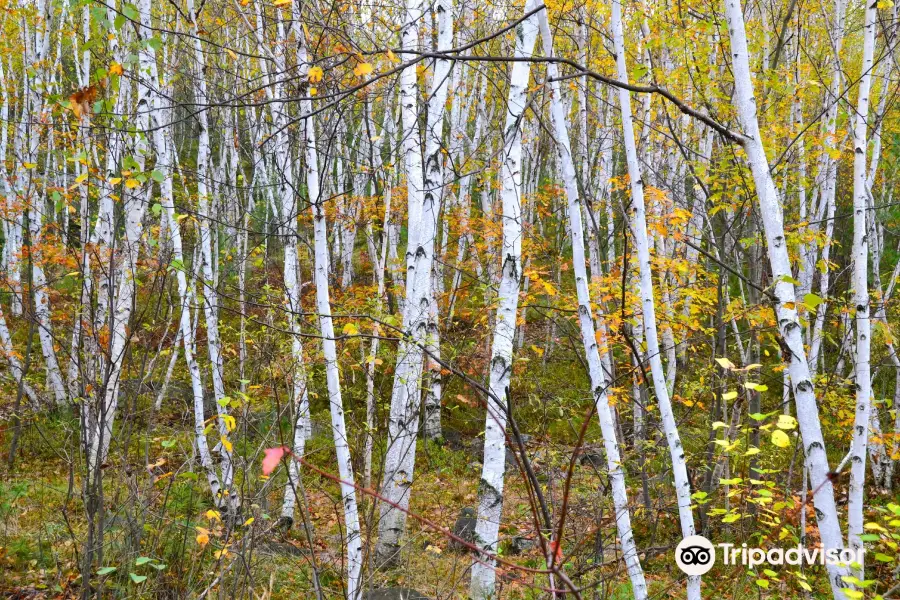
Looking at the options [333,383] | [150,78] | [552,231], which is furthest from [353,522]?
[552,231]

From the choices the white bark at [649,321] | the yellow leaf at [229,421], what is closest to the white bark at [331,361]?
the yellow leaf at [229,421]

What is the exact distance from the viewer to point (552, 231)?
17.4 metres

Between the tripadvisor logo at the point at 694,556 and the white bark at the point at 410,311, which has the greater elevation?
the white bark at the point at 410,311

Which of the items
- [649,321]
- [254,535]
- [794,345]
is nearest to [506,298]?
[649,321]

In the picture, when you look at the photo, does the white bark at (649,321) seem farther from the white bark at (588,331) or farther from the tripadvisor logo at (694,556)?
the tripadvisor logo at (694,556)

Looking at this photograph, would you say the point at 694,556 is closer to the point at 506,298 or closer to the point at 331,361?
the point at 506,298

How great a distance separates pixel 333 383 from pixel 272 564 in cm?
247

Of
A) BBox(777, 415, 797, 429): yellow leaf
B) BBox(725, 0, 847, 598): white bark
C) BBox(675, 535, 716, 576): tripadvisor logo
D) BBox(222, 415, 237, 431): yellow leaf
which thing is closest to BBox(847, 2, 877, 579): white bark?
BBox(725, 0, 847, 598): white bark

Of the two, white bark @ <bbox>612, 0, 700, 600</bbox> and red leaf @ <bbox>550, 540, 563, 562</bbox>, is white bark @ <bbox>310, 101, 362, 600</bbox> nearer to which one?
white bark @ <bbox>612, 0, 700, 600</bbox>

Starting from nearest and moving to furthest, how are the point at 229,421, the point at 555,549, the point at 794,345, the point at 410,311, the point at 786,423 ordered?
the point at 555,549 < the point at 786,423 < the point at 794,345 < the point at 229,421 < the point at 410,311

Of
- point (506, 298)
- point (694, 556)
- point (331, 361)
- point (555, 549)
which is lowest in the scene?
point (694, 556)

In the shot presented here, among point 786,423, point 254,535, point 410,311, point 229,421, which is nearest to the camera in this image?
point 786,423

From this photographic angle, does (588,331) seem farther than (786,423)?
Yes

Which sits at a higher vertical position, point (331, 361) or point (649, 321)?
point (649, 321)
